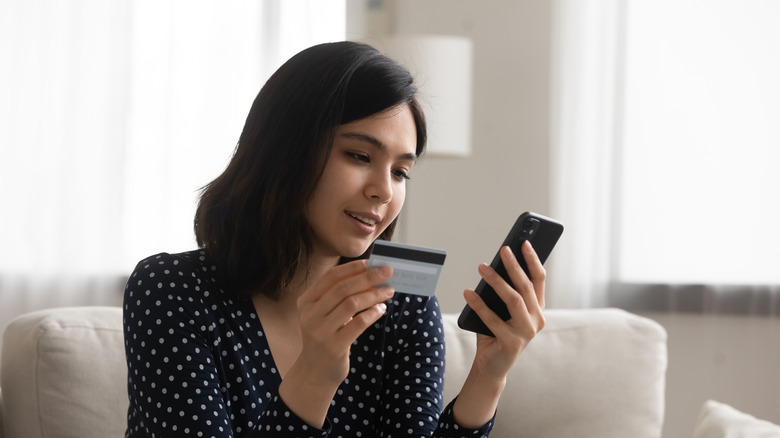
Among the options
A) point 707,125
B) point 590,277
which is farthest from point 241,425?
point 707,125

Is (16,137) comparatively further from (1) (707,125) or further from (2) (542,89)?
(1) (707,125)

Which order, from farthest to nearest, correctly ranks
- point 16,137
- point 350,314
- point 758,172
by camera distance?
point 16,137 < point 758,172 < point 350,314

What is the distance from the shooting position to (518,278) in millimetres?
1087

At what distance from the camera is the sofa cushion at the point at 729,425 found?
1321 millimetres

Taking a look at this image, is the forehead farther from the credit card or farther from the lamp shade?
the lamp shade

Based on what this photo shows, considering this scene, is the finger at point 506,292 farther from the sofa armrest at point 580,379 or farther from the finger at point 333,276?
the sofa armrest at point 580,379

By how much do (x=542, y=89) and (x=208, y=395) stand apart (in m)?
2.17

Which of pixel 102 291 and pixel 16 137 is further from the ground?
pixel 16 137

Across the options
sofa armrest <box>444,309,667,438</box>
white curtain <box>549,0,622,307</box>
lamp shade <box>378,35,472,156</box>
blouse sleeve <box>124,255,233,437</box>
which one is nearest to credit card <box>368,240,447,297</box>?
blouse sleeve <box>124,255,233,437</box>

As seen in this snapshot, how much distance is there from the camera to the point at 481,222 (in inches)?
121

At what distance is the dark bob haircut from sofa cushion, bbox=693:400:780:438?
2.40 feet

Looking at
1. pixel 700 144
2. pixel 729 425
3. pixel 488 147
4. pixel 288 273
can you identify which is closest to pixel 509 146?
pixel 488 147

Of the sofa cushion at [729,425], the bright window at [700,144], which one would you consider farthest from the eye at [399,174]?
the bright window at [700,144]

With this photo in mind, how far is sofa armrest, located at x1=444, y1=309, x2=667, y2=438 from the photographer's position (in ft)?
4.93
